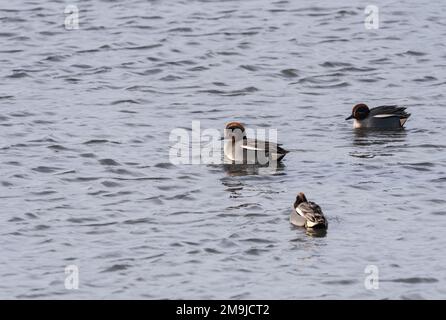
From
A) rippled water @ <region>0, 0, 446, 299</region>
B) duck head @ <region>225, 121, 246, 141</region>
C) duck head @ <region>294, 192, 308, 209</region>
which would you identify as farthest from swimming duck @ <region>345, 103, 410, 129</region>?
duck head @ <region>294, 192, 308, 209</region>

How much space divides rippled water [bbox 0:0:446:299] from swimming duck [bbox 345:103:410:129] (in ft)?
0.87

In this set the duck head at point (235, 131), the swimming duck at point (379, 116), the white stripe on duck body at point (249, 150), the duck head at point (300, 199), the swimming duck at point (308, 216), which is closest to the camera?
the swimming duck at point (308, 216)

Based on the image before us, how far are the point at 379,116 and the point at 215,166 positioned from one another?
3.81 metres

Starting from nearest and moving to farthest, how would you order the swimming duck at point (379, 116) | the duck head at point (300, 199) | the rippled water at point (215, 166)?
the rippled water at point (215, 166) → the duck head at point (300, 199) → the swimming duck at point (379, 116)

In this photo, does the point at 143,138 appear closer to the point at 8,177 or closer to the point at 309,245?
the point at 8,177

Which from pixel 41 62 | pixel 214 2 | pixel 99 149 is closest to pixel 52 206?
pixel 99 149

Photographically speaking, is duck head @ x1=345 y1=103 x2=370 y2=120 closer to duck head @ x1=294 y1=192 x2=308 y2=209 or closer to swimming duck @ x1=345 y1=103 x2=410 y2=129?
swimming duck @ x1=345 y1=103 x2=410 y2=129

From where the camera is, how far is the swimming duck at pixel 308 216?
1482 cm

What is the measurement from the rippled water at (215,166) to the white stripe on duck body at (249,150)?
29cm

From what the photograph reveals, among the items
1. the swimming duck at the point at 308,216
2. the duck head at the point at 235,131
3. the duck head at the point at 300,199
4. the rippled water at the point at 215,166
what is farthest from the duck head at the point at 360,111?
the swimming duck at the point at 308,216

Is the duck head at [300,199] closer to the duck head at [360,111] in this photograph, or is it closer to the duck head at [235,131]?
the duck head at [235,131]

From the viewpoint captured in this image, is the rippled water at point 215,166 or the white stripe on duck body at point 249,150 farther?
the white stripe on duck body at point 249,150
